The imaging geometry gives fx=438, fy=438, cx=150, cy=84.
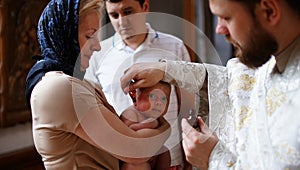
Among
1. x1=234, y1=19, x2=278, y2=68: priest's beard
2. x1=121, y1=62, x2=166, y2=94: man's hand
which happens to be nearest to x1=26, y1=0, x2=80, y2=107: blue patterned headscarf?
x1=121, y1=62, x2=166, y2=94: man's hand

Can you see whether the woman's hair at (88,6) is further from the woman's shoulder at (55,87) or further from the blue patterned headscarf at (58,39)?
the woman's shoulder at (55,87)

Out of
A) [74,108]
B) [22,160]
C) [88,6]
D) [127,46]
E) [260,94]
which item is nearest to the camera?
[260,94]

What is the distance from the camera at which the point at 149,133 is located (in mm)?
1233

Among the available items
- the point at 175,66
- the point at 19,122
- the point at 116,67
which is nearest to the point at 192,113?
the point at 175,66

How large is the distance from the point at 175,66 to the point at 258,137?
44 cm

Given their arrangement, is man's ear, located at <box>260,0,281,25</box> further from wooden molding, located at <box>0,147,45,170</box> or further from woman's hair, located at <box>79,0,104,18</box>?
wooden molding, located at <box>0,147,45,170</box>

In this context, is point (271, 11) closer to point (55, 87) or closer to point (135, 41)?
point (55, 87)

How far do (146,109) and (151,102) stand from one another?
0.08 feet

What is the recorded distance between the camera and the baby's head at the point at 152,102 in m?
1.25

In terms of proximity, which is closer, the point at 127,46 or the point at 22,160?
the point at 127,46

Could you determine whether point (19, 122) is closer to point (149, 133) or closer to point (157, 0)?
point (157, 0)

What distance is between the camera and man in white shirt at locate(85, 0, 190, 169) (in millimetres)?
1988

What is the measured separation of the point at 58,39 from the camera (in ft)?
4.39

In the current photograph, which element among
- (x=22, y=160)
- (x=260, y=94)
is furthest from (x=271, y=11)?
(x=22, y=160)
